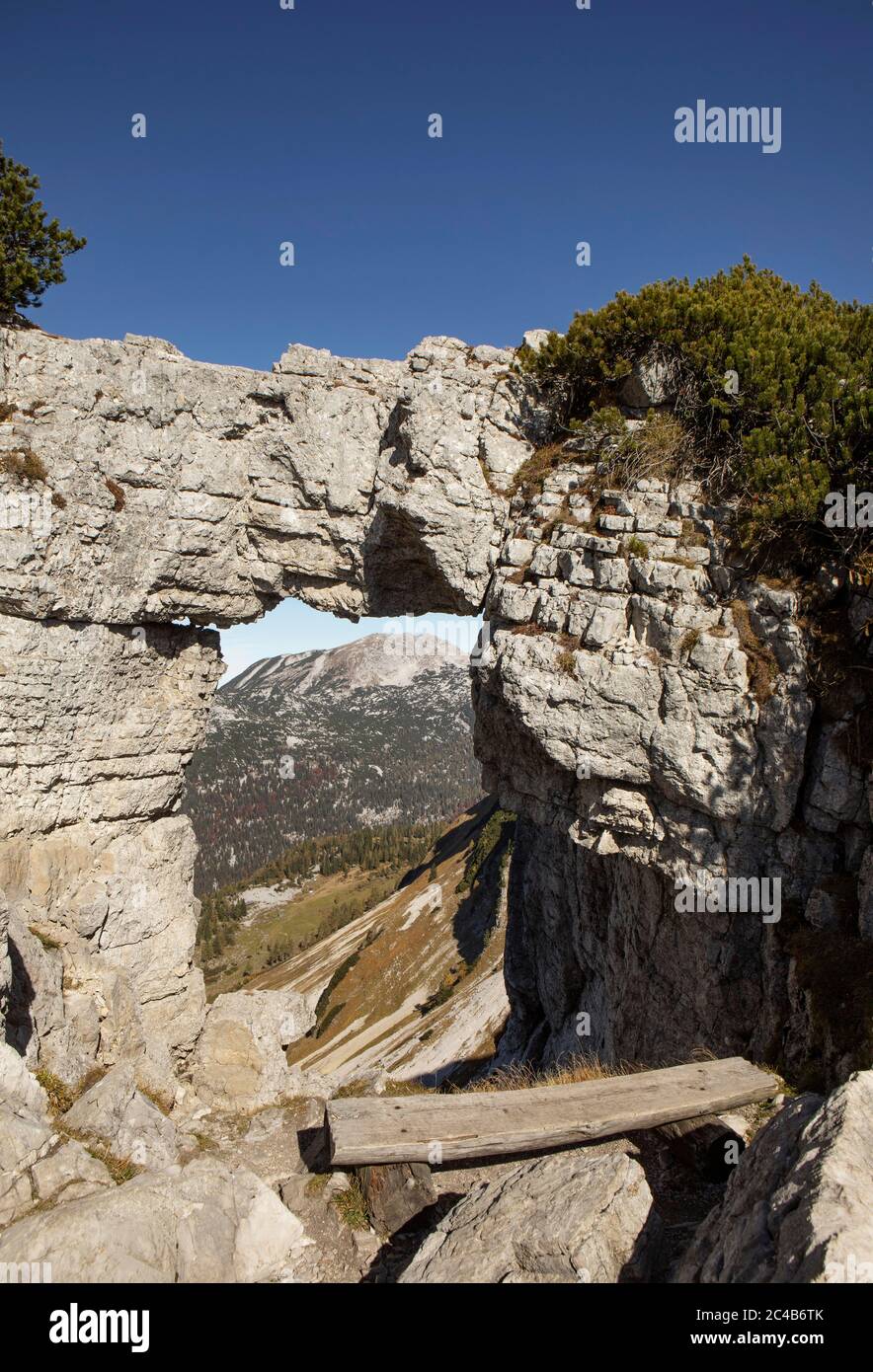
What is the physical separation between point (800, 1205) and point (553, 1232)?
2676 mm

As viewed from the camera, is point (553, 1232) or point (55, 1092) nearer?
point (553, 1232)

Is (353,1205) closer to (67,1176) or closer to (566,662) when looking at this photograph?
(67,1176)

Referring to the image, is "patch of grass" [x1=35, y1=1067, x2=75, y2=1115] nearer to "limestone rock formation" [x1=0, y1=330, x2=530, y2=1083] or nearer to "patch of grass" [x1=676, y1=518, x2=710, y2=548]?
"limestone rock formation" [x1=0, y1=330, x2=530, y2=1083]

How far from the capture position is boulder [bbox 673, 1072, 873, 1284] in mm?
5289

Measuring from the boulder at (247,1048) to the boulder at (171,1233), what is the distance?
7.63 metres

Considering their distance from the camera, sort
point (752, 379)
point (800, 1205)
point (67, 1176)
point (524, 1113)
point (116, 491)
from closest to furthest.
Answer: point (800, 1205), point (67, 1176), point (524, 1113), point (752, 379), point (116, 491)

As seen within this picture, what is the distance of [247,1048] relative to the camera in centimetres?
1806

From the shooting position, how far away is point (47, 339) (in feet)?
52.3

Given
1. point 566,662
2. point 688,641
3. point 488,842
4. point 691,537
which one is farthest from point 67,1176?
point 488,842

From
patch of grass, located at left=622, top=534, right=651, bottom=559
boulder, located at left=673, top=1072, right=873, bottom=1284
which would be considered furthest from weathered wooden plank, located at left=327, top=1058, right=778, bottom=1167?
patch of grass, located at left=622, top=534, right=651, bottom=559

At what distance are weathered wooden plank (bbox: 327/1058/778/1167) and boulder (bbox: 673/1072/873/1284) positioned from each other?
116 inches
